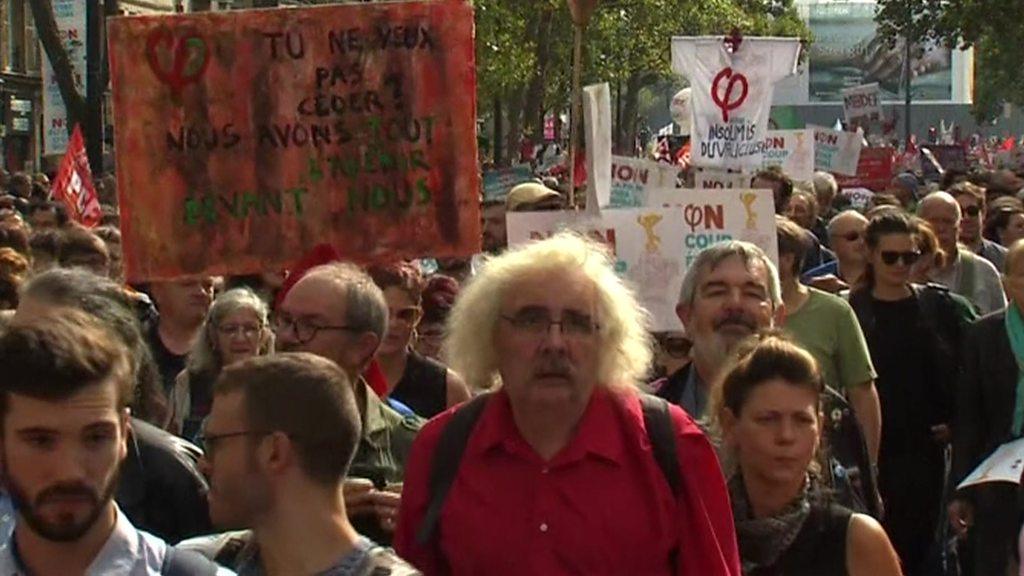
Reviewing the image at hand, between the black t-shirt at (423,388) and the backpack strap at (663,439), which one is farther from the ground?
the backpack strap at (663,439)

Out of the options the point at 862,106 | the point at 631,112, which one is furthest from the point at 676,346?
the point at 631,112

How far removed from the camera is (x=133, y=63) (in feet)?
24.0

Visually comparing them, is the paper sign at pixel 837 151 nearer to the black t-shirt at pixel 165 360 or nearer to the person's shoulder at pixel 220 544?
the black t-shirt at pixel 165 360

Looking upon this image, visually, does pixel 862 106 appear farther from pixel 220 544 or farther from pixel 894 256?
pixel 220 544

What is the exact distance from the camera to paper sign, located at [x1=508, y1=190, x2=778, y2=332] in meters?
9.02

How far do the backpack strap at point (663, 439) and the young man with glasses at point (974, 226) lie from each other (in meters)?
8.47

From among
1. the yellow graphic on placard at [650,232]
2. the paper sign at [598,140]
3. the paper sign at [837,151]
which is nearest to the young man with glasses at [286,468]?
the yellow graphic on placard at [650,232]

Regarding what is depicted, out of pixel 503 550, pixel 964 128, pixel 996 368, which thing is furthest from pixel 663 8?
pixel 964 128

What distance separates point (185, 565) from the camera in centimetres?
383

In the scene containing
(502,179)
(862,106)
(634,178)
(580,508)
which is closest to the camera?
(580,508)

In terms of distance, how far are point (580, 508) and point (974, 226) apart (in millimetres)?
9073

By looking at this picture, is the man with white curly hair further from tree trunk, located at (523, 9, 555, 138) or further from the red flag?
tree trunk, located at (523, 9, 555, 138)

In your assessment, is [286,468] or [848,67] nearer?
[286,468]

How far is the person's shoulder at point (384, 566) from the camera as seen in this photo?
156 inches
